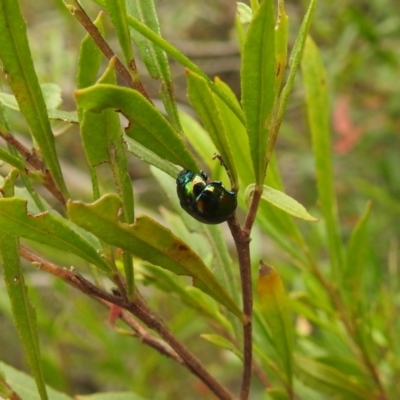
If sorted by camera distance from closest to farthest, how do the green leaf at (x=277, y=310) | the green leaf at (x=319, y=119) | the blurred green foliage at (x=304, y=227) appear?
the green leaf at (x=277, y=310), the green leaf at (x=319, y=119), the blurred green foliage at (x=304, y=227)

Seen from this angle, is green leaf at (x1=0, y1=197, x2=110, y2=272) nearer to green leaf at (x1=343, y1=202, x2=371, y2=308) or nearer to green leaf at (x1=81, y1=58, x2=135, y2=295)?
green leaf at (x1=81, y1=58, x2=135, y2=295)

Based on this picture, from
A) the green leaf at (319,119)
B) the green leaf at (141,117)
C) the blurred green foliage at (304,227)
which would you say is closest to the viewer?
the green leaf at (141,117)

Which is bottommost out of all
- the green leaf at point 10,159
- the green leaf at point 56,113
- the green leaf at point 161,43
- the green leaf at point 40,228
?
the green leaf at point 40,228

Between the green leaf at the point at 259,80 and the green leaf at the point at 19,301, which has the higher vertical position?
the green leaf at the point at 259,80

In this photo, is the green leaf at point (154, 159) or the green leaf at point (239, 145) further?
the green leaf at point (239, 145)

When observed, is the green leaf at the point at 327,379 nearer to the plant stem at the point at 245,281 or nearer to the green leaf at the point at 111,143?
the plant stem at the point at 245,281

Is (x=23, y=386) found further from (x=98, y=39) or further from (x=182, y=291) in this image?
(x=98, y=39)

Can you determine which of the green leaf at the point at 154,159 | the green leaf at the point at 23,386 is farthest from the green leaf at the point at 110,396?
Result: the green leaf at the point at 154,159
